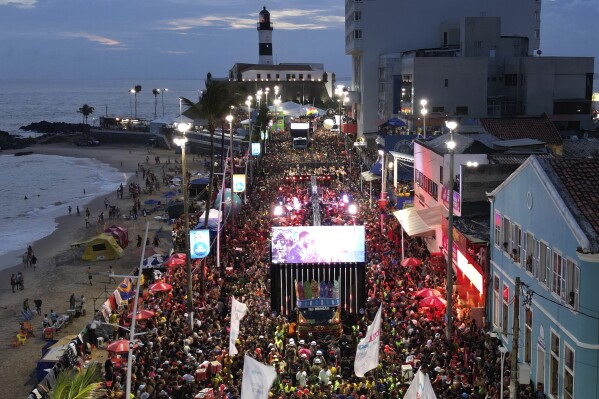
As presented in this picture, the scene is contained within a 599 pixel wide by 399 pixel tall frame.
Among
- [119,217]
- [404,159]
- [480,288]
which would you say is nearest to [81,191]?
[119,217]

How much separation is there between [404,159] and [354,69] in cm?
5892

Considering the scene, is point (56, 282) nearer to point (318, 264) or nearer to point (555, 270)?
point (318, 264)

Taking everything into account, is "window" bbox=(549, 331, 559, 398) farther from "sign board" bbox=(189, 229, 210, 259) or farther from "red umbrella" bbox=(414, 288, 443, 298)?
"sign board" bbox=(189, 229, 210, 259)

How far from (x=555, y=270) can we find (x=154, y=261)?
77.8 ft

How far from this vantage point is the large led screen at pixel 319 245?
30891 mm

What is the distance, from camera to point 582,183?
21.2 metres

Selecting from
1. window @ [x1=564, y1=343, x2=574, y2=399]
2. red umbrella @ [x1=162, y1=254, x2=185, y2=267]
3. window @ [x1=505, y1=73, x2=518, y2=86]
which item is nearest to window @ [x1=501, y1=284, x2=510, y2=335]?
window @ [x1=564, y1=343, x2=574, y2=399]

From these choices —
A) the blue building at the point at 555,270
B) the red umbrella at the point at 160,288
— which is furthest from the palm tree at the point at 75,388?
the red umbrella at the point at 160,288

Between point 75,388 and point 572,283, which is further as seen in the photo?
point 572,283

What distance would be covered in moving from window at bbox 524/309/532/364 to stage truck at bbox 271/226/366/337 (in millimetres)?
8625

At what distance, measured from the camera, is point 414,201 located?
4816 centimetres

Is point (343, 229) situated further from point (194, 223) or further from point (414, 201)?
point (194, 223)

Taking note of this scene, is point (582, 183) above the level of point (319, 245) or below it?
above

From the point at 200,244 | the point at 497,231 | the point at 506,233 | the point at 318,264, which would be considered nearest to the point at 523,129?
the point at 497,231
